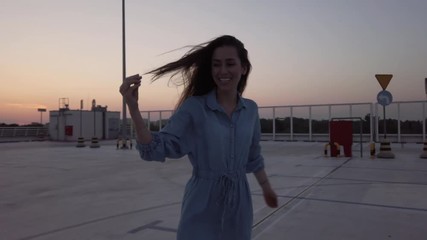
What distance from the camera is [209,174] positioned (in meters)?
2.05

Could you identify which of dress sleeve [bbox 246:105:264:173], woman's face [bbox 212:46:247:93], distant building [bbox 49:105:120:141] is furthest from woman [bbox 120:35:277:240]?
distant building [bbox 49:105:120:141]

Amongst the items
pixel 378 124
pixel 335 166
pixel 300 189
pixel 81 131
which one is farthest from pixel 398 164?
pixel 81 131

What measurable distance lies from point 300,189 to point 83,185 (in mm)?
4476

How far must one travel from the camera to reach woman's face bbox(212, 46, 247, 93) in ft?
7.08

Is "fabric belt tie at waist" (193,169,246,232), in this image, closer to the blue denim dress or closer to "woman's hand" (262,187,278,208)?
the blue denim dress

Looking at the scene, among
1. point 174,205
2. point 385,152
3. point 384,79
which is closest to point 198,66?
point 174,205

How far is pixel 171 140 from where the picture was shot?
201 cm

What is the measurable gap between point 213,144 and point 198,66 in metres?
0.48

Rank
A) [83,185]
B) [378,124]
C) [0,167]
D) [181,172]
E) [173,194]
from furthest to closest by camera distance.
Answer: [378,124] < [0,167] < [181,172] < [83,185] < [173,194]

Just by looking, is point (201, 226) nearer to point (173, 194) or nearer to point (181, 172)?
point (173, 194)

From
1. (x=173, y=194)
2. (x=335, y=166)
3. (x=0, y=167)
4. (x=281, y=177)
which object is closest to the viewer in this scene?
(x=173, y=194)

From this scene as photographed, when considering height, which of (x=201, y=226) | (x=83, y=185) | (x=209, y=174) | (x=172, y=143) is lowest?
(x=83, y=185)

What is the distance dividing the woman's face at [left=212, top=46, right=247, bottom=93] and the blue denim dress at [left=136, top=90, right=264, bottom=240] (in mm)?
110

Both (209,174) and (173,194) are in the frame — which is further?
(173,194)
